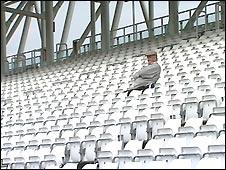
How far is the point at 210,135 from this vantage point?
7.23 meters

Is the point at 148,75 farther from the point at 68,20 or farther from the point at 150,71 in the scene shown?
the point at 68,20

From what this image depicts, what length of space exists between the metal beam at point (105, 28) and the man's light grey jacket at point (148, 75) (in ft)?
36.9

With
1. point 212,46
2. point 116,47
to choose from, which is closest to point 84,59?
point 116,47

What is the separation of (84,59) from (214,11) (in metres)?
4.99

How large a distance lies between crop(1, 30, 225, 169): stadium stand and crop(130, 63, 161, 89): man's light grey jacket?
0.21m

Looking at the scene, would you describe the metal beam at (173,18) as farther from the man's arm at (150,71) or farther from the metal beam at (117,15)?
the man's arm at (150,71)

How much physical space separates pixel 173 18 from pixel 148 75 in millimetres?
10726

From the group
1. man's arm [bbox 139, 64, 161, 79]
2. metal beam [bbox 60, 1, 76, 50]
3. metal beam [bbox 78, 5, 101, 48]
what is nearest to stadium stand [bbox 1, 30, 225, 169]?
man's arm [bbox 139, 64, 161, 79]

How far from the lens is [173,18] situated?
21.4 m

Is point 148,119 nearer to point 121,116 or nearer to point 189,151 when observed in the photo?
point 121,116

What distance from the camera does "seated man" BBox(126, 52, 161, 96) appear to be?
11.0 m

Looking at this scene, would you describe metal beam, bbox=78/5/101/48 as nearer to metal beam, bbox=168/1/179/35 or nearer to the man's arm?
metal beam, bbox=168/1/179/35

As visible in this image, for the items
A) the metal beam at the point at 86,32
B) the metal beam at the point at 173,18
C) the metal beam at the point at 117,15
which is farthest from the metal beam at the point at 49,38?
the metal beam at the point at 173,18

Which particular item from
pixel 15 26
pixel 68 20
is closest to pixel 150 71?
pixel 68 20
